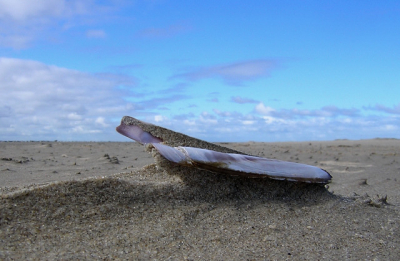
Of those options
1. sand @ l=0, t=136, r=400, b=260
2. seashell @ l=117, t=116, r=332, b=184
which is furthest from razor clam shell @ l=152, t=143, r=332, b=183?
sand @ l=0, t=136, r=400, b=260

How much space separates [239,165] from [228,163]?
0.11m

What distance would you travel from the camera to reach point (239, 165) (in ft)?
9.95

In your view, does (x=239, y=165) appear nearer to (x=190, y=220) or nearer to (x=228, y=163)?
(x=228, y=163)

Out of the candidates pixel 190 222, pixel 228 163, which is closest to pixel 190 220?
pixel 190 222

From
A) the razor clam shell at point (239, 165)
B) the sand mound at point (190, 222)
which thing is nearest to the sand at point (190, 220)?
the sand mound at point (190, 222)

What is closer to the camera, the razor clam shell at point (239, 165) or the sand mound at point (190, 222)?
the sand mound at point (190, 222)

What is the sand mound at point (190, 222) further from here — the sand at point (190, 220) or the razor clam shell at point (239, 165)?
the razor clam shell at point (239, 165)

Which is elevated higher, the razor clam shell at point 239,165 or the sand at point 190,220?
the razor clam shell at point 239,165

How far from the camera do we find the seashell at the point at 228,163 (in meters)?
2.86

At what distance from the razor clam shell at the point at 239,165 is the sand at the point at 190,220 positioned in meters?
0.12

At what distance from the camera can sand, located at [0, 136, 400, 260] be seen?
2.29 metres

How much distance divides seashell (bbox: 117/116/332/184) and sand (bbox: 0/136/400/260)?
0.12 m

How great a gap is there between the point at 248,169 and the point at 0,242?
6.17 feet

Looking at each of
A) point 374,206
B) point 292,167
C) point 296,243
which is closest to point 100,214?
point 296,243
